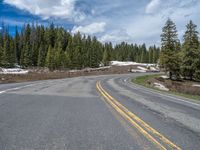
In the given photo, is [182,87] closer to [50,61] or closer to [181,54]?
[181,54]

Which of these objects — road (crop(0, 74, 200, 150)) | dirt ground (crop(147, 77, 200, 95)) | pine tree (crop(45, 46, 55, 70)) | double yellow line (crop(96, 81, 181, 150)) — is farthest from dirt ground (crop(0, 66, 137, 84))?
double yellow line (crop(96, 81, 181, 150))

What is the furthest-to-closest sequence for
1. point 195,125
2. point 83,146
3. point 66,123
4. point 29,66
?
point 29,66 < point 195,125 < point 66,123 < point 83,146

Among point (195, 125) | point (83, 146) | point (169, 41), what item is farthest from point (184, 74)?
point (83, 146)

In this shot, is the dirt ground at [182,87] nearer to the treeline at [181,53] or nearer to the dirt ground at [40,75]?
the treeline at [181,53]

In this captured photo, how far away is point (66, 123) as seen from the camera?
5.77 meters

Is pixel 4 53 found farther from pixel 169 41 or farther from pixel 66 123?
pixel 66 123

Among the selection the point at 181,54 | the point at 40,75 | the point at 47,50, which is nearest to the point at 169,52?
the point at 181,54

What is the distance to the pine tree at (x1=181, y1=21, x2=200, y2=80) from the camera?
1700 inches


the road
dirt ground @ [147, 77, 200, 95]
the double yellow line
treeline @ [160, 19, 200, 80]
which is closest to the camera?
the road

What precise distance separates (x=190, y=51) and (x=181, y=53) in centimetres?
175

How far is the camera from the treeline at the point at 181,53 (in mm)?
43125

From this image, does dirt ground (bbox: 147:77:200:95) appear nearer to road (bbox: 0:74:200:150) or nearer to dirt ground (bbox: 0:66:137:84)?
dirt ground (bbox: 0:66:137:84)

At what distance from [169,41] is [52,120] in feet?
137

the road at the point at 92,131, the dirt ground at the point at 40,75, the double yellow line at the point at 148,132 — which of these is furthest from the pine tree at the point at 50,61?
the double yellow line at the point at 148,132
